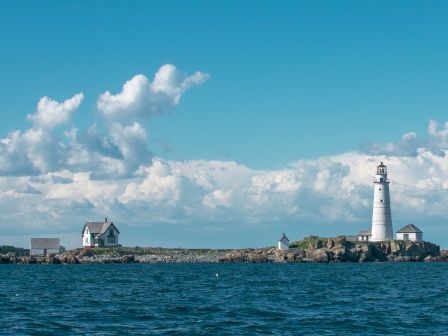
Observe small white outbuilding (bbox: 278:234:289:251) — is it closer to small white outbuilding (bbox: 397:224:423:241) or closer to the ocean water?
small white outbuilding (bbox: 397:224:423:241)

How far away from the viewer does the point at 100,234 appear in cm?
17450

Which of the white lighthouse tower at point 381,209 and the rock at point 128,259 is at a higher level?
the white lighthouse tower at point 381,209

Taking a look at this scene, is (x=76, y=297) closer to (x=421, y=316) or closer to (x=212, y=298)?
(x=212, y=298)

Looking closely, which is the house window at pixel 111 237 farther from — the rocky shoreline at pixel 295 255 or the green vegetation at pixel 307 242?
the green vegetation at pixel 307 242

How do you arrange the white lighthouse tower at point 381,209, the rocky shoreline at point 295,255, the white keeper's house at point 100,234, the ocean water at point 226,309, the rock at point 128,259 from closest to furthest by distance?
the ocean water at point 226,309 < the white lighthouse tower at point 381,209 < the rocky shoreline at point 295,255 < the rock at point 128,259 < the white keeper's house at point 100,234

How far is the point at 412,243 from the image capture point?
162375 millimetres

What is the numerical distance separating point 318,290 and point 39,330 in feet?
112

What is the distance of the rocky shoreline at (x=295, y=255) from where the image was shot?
517ft

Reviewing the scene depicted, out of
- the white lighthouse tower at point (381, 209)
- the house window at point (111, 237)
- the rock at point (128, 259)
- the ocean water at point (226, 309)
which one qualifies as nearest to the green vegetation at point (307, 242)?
the white lighthouse tower at point (381, 209)

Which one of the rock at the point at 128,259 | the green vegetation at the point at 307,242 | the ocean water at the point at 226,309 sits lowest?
the ocean water at the point at 226,309

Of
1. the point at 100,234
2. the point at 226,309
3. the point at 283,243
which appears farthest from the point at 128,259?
the point at 226,309

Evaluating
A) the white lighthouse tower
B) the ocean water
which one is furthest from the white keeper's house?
the ocean water

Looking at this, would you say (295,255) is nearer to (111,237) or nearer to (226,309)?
(111,237)

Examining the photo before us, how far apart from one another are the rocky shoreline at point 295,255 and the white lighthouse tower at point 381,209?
8.14ft
